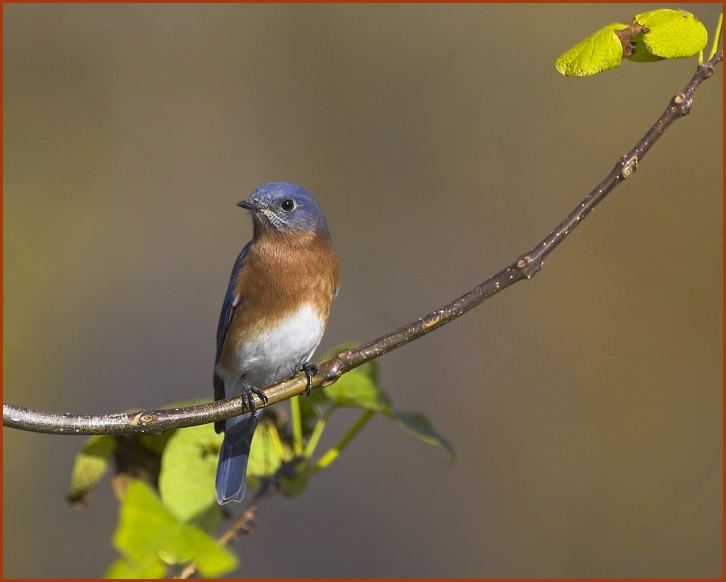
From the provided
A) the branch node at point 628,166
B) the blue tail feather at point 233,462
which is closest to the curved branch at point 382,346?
the branch node at point 628,166

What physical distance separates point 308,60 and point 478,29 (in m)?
1.69

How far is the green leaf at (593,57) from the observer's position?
1807 mm

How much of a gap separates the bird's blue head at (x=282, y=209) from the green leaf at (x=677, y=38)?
7.46 feet

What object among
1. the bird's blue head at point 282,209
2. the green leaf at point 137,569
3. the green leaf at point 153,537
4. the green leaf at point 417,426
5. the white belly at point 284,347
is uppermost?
the bird's blue head at point 282,209

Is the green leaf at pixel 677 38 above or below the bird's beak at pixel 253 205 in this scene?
below

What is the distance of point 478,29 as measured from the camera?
8.18 m

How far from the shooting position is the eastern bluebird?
371cm

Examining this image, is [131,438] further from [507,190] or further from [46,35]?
[46,35]

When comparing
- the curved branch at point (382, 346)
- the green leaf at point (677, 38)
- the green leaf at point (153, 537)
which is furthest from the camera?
the curved branch at point (382, 346)

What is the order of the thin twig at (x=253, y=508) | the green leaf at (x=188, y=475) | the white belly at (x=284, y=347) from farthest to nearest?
the white belly at (x=284, y=347) → the green leaf at (x=188, y=475) → the thin twig at (x=253, y=508)

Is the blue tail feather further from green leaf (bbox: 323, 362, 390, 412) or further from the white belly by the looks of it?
green leaf (bbox: 323, 362, 390, 412)

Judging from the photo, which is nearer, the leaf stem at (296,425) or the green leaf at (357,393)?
the green leaf at (357,393)

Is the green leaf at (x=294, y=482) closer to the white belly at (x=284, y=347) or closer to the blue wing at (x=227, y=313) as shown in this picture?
the white belly at (x=284, y=347)

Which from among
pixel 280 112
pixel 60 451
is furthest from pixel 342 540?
pixel 280 112
